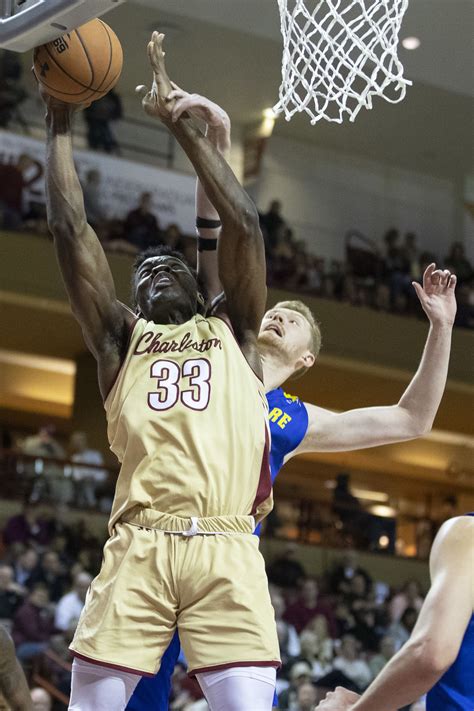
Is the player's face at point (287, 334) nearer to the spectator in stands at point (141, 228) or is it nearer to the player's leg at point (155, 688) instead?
the player's leg at point (155, 688)

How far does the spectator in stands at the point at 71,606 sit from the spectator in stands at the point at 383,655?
9.51ft

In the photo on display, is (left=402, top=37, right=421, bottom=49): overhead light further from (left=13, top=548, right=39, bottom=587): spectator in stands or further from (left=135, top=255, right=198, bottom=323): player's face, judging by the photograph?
(left=135, top=255, right=198, bottom=323): player's face

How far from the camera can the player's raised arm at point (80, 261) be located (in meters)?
3.39

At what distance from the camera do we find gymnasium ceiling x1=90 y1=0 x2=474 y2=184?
1444 centimetres

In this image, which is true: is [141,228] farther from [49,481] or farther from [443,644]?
[443,644]

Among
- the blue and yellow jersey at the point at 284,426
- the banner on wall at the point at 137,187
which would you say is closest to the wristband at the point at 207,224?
the blue and yellow jersey at the point at 284,426

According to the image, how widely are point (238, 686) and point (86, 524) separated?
10.3 meters

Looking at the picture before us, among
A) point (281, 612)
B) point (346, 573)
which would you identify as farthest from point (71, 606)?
point (346, 573)

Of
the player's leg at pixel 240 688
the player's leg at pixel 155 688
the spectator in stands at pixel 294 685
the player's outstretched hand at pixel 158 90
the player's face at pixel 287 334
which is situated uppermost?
the player's outstretched hand at pixel 158 90

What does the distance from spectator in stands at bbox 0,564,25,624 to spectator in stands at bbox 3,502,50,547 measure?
4.68 ft

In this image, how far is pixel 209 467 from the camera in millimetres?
3217

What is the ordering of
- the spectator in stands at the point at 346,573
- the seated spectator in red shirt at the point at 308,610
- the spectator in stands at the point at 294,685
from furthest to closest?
the spectator in stands at the point at 346,573 → the seated spectator in red shirt at the point at 308,610 → the spectator in stands at the point at 294,685

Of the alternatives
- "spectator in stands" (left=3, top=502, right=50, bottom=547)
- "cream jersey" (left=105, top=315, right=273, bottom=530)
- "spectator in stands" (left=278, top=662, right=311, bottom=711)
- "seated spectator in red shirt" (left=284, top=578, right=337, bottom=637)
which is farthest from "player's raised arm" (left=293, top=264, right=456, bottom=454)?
"spectator in stands" (left=3, top=502, right=50, bottom=547)

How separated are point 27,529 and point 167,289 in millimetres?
9111
